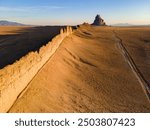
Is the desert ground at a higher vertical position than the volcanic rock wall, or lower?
lower

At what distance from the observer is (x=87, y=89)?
1556 cm

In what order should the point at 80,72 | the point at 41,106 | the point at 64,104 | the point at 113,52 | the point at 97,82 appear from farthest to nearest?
the point at 113,52 < the point at 80,72 < the point at 97,82 < the point at 64,104 < the point at 41,106

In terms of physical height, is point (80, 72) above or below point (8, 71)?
below

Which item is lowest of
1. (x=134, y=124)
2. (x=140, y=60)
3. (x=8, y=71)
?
(x=140, y=60)

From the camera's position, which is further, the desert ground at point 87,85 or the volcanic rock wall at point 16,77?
the desert ground at point 87,85

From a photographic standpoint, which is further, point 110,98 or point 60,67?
point 60,67

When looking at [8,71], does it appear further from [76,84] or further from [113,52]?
[113,52]

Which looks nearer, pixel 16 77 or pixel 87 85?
pixel 16 77

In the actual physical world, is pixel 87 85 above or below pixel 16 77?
below

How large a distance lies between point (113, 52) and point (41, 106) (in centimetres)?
1708

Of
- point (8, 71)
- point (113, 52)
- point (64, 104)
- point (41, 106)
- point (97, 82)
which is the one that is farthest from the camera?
point (113, 52)

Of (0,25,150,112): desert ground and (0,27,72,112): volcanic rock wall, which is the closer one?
(0,27,72,112): volcanic rock wall

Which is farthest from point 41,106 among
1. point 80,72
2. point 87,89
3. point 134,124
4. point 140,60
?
point 140,60

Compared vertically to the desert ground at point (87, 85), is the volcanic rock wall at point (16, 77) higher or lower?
higher
